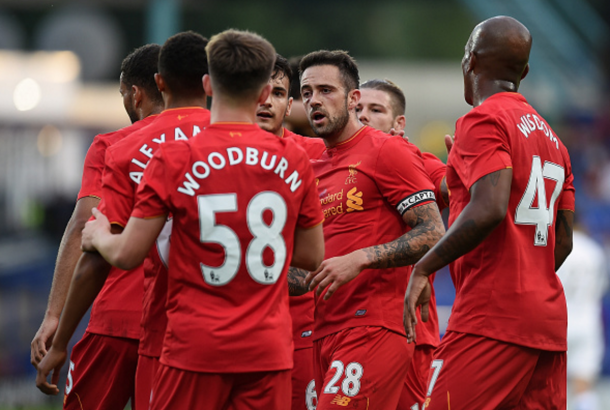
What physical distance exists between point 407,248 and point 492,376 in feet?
3.27

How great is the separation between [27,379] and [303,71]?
26.5ft

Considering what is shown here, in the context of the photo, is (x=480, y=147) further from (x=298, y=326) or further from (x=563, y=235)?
(x=298, y=326)

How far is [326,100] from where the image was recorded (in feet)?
19.7

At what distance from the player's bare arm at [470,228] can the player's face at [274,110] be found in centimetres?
192

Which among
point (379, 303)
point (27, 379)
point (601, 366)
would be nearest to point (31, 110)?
point (27, 379)

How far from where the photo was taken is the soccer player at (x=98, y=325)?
5359mm

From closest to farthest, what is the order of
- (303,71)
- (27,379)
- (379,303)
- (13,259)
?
(379,303) → (303,71) → (27,379) → (13,259)

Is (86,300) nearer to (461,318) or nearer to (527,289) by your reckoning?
(461,318)

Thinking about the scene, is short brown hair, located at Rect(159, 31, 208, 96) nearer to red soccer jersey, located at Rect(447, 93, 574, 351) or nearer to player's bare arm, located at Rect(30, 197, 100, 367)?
player's bare arm, located at Rect(30, 197, 100, 367)

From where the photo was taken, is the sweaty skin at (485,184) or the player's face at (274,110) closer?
the sweaty skin at (485,184)

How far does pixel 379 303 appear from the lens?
5.61 m

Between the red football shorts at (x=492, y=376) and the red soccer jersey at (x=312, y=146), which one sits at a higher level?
the red soccer jersey at (x=312, y=146)

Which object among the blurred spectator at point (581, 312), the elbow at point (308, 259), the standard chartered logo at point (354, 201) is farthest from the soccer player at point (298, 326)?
the blurred spectator at point (581, 312)

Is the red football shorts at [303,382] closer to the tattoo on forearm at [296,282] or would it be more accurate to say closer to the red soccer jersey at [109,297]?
the tattoo on forearm at [296,282]
